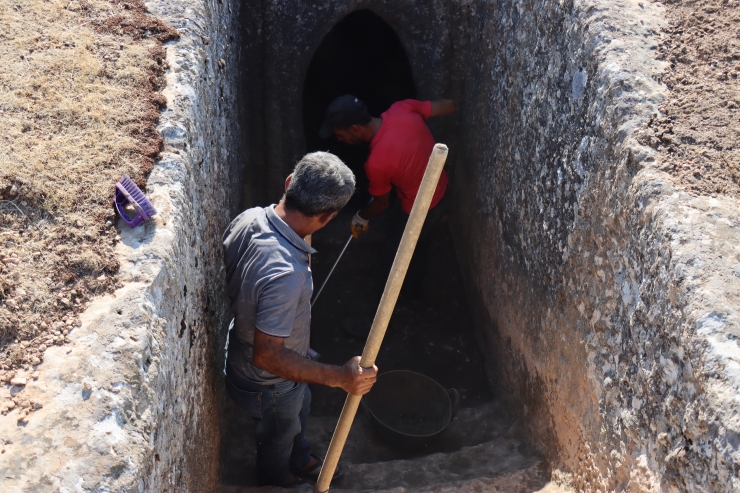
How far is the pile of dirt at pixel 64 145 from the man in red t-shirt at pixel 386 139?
1354 millimetres

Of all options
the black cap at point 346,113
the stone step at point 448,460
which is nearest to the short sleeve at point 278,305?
the stone step at point 448,460

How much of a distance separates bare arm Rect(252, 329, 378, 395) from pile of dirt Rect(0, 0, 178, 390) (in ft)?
2.31

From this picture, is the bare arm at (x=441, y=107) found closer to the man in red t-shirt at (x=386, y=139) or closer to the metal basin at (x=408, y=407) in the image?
the man in red t-shirt at (x=386, y=139)

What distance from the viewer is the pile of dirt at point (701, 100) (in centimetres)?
270

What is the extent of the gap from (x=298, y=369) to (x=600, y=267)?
58.7 inches

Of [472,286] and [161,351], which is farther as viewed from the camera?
[472,286]

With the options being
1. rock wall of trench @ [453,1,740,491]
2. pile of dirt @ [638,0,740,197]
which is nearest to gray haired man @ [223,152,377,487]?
rock wall of trench @ [453,1,740,491]

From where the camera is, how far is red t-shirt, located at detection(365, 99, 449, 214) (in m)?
4.52

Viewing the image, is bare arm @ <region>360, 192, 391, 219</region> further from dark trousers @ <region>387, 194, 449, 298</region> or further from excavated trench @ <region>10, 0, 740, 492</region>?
excavated trench @ <region>10, 0, 740, 492</region>

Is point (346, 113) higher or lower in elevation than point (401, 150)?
higher

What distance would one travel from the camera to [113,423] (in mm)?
1978

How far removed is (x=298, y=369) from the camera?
2734 mm

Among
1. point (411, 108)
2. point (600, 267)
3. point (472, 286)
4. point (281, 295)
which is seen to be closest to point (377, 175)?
point (411, 108)

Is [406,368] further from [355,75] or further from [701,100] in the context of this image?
[355,75]
